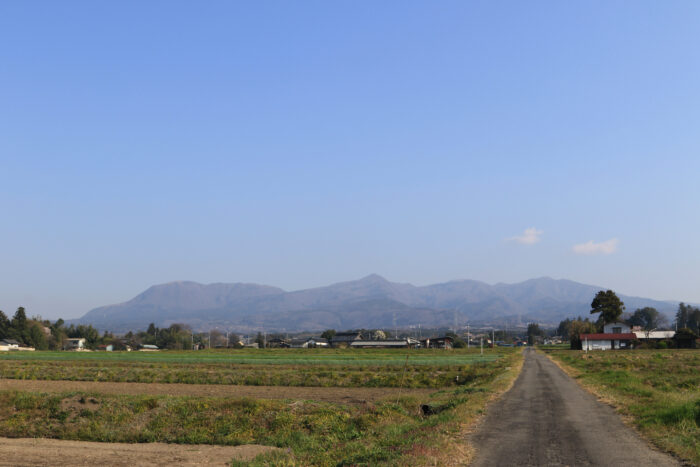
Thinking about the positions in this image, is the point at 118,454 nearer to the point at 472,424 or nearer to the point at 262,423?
the point at 262,423

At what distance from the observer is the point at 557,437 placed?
18.5m

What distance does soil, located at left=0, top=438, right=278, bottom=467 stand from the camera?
20.1 m

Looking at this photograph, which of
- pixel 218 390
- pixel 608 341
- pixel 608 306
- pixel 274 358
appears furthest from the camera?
pixel 608 306

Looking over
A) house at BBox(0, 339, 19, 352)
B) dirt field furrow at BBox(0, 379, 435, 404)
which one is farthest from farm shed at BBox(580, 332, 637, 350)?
house at BBox(0, 339, 19, 352)

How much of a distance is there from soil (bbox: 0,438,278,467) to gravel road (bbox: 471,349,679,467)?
834cm

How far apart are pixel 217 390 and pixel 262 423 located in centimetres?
2038

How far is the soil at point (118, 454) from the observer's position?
65.9 ft

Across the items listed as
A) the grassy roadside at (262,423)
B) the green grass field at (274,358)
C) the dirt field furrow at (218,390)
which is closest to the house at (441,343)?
the green grass field at (274,358)

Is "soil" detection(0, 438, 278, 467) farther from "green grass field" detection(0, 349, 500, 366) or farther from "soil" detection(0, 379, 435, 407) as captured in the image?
"green grass field" detection(0, 349, 500, 366)

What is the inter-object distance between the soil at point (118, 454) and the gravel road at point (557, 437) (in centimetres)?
834

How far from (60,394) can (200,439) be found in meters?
12.2

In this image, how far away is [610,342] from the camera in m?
139

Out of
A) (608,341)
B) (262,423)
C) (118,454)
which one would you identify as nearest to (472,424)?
(262,423)

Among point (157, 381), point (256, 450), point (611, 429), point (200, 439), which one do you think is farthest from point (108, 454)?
point (157, 381)
